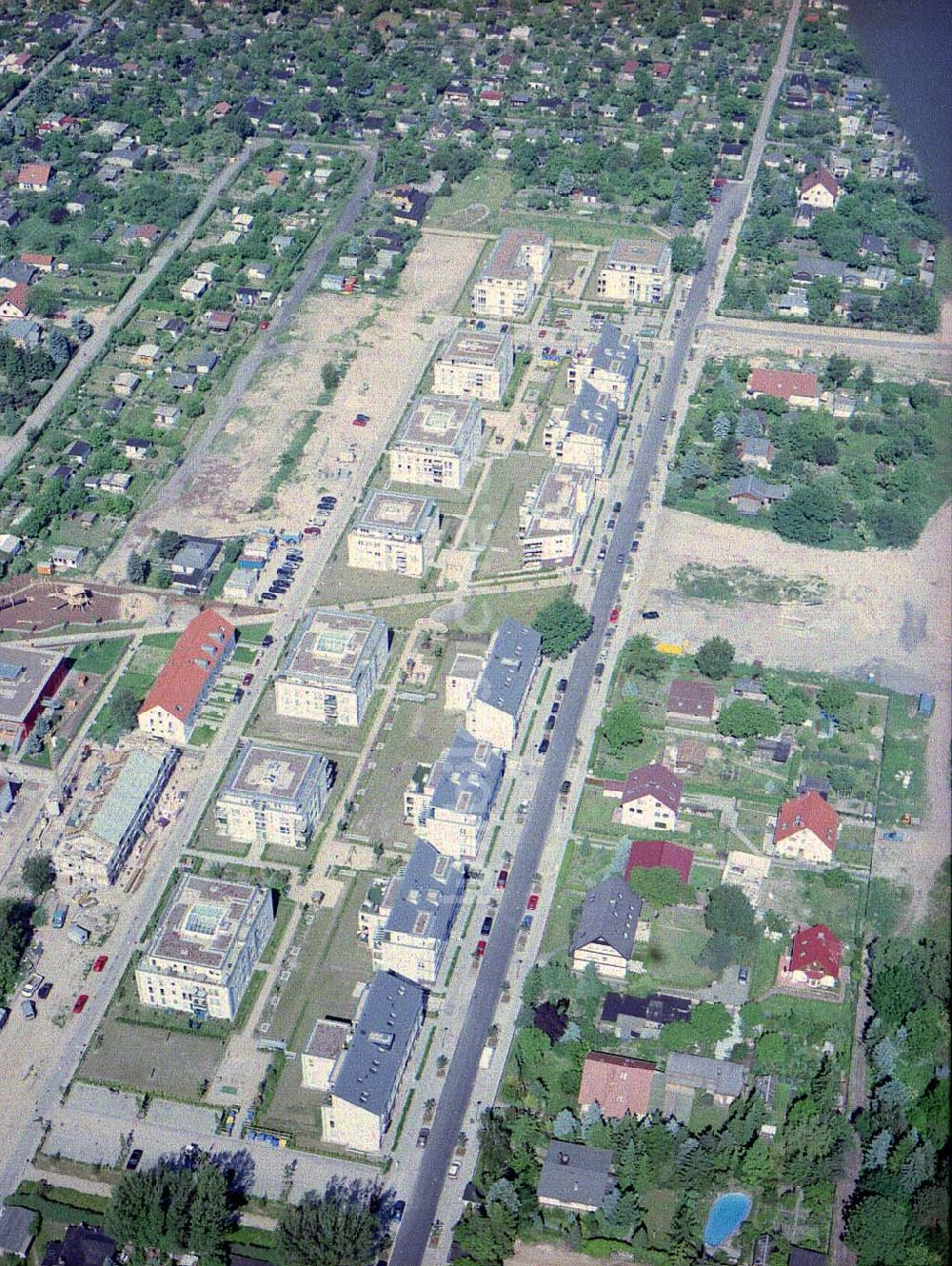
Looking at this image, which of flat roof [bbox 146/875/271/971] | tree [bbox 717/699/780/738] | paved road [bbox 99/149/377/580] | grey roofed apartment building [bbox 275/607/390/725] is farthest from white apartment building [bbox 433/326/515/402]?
flat roof [bbox 146/875/271/971]

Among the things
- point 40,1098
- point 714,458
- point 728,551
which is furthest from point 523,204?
point 40,1098

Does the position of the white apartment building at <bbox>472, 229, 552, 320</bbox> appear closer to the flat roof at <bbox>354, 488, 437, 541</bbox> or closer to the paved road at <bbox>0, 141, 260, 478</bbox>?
the paved road at <bbox>0, 141, 260, 478</bbox>

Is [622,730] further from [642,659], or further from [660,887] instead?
[660,887]

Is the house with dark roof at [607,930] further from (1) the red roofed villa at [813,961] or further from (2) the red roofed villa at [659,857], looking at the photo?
(1) the red roofed villa at [813,961]

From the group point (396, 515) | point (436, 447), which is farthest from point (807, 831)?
point (436, 447)

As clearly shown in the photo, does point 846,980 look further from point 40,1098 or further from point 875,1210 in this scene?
point 40,1098
